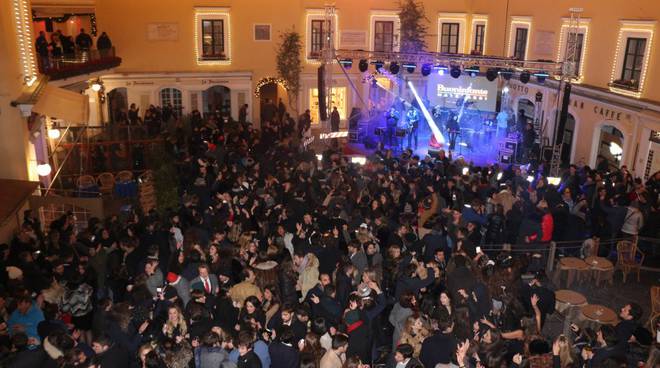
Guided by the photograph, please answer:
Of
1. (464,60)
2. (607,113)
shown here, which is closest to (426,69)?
(464,60)

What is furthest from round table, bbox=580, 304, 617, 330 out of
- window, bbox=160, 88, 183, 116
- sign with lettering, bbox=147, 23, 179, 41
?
sign with lettering, bbox=147, 23, 179, 41

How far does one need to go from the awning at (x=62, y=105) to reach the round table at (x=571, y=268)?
11.1m

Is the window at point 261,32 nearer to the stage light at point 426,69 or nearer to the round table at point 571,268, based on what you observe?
the stage light at point 426,69

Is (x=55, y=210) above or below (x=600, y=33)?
below

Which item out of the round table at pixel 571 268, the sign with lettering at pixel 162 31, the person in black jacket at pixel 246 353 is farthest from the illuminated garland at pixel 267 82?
the person in black jacket at pixel 246 353

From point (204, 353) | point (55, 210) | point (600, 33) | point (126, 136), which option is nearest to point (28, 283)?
point (204, 353)

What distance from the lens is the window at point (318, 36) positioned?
1005 inches

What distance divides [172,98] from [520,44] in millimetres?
14332

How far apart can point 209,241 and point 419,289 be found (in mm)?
3795

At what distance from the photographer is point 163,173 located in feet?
46.7

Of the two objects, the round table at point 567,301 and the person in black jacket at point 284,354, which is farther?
the round table at point 567,301

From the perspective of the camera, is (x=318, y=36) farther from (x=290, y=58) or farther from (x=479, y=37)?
(x=479, y=37)

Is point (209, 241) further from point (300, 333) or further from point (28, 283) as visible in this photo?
point (300, 333)

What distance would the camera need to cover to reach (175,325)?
7168 millimetres
